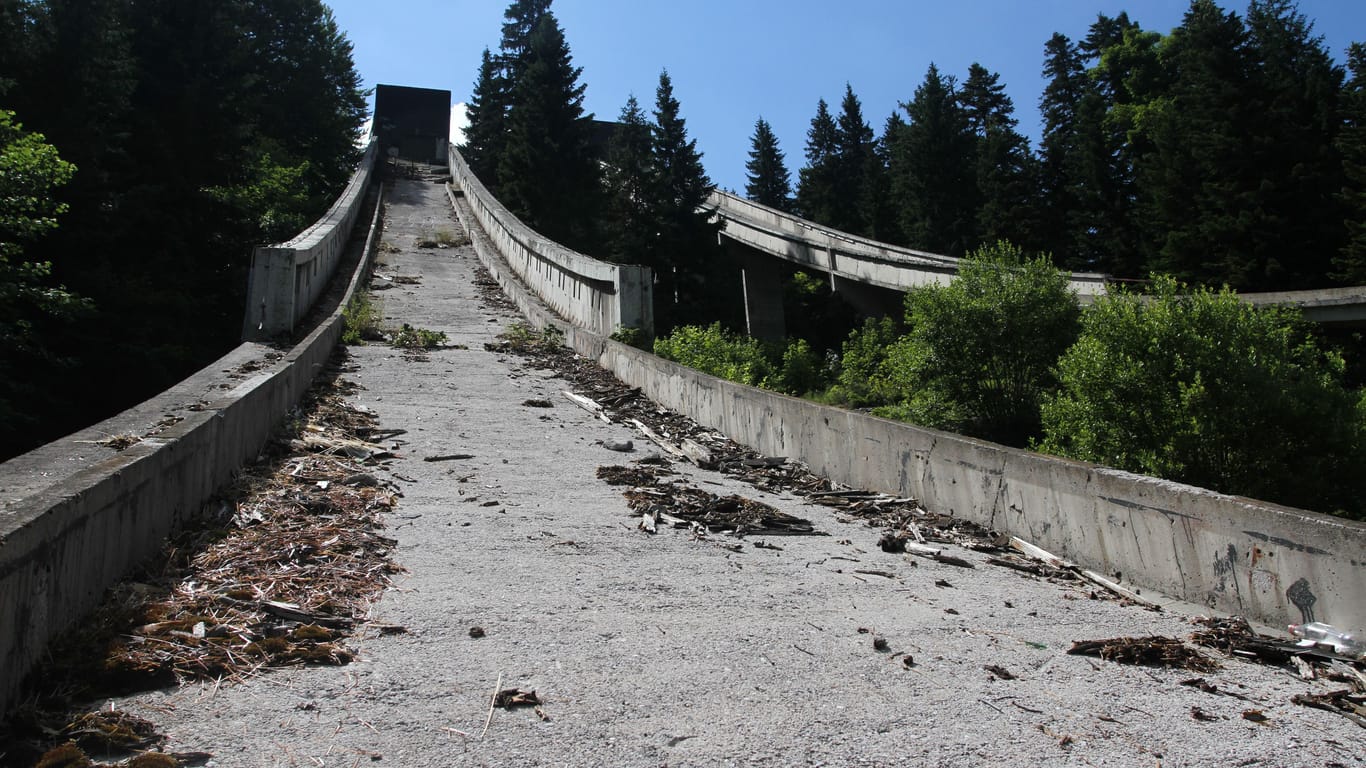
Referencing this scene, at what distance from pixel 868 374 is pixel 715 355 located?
38.4 feet

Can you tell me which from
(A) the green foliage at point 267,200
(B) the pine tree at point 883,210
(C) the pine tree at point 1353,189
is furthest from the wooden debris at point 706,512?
(B) the pine tree at point 883,210

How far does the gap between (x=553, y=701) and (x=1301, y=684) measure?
11.3 feet

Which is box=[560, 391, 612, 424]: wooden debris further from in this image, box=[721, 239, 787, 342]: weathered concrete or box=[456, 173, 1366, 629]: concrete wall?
box=[721, 239, 787, 342]: weathered concrete

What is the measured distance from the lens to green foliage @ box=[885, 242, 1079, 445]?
1504 cm

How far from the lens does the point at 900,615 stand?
5445 mm

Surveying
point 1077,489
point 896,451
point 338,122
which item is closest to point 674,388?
point 896,451

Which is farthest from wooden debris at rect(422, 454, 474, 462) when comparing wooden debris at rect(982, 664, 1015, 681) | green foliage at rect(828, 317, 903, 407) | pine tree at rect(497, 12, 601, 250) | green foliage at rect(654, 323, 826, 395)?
pine tree at rect(497, 12, 601, 250)

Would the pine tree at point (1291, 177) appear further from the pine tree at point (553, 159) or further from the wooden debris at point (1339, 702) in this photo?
the wooden debris at point (1339, 702)

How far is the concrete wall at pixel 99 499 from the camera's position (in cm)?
368

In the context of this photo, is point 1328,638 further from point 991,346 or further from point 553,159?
point 553,159

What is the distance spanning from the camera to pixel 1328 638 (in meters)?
4.93

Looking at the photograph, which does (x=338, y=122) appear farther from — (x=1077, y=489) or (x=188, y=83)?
(x=1077, y=489)

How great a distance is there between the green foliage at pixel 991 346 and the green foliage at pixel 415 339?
8.86m

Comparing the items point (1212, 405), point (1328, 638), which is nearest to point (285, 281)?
point (1212, 405)
